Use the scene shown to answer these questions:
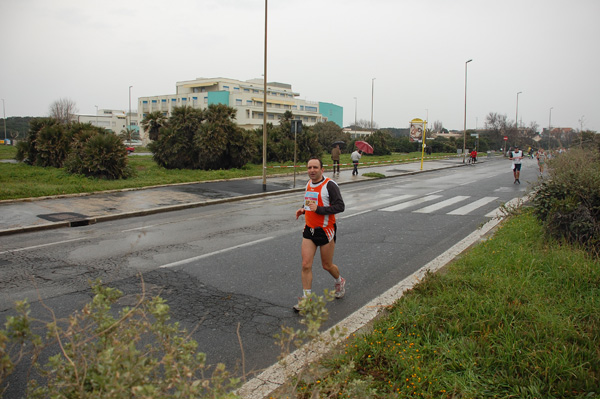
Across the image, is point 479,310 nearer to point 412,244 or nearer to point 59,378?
point 59,378

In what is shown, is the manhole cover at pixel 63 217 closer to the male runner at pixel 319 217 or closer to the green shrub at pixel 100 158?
the green shrub at pixel 100 158

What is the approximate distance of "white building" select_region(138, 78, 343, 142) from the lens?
9644 cm

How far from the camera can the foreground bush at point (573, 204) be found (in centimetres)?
645

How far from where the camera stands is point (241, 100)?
9862 cm

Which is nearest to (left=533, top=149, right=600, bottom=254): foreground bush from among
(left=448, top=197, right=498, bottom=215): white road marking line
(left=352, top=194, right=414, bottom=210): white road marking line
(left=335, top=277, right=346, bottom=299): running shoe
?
(left=335, top=277, right=346, bottom=299): running shoe

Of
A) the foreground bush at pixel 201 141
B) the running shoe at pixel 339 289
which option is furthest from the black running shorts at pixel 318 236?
the foreground bush at pixel 201 141

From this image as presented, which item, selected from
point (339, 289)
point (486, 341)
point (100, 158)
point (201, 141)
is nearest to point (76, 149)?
point (100, 158)

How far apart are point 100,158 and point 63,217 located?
24.6 feet

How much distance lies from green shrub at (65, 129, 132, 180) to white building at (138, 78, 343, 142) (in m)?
72.2

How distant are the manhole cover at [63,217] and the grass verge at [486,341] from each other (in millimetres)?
9108

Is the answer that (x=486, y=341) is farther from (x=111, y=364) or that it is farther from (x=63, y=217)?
(x=63, y=217)

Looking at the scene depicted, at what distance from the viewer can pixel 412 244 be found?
8875 mm

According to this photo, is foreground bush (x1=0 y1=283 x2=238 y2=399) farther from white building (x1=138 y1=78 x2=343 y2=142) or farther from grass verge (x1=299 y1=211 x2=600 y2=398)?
white building (x1=138 y1=78 x2=343 y2=142)

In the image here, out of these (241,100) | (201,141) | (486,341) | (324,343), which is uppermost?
(241,100)
